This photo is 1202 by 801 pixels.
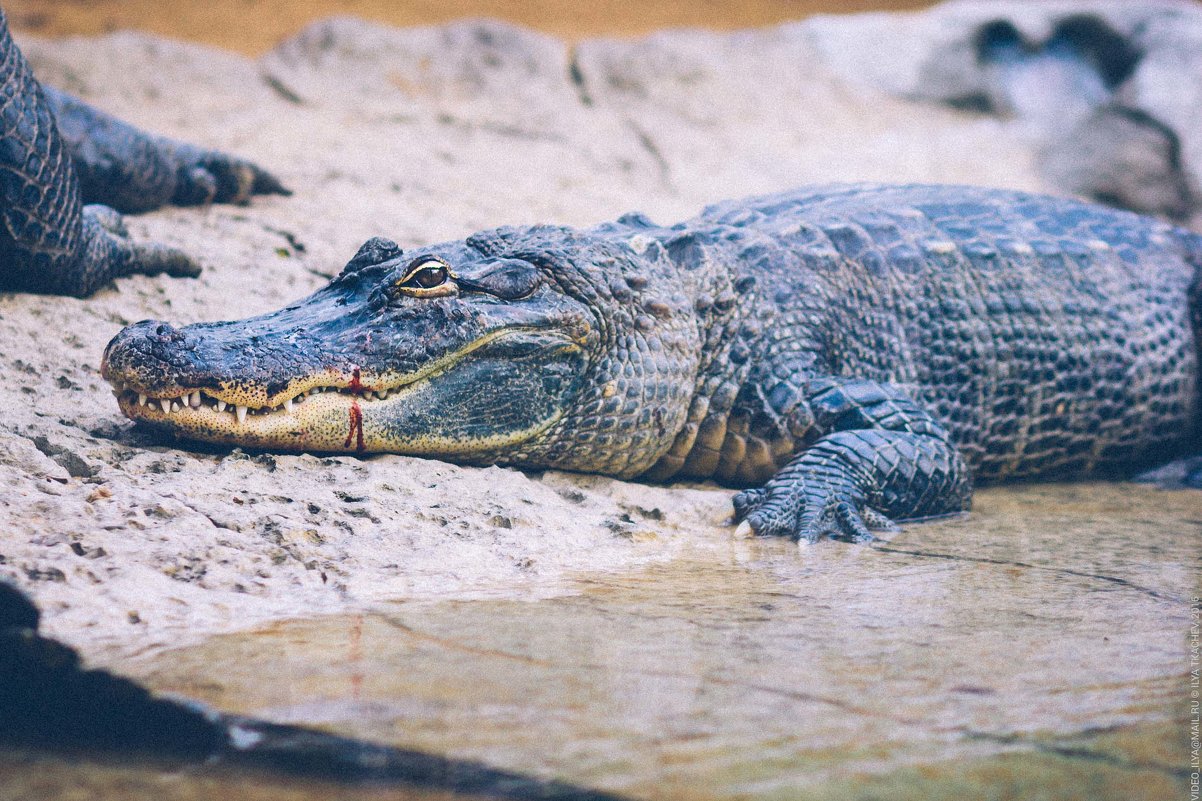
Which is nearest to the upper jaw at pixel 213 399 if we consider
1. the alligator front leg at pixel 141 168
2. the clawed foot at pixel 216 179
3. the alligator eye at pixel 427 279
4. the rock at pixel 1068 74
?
the alligator eye at pixel 427 279

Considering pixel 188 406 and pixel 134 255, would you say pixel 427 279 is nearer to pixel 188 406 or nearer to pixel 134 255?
pixel 188 406

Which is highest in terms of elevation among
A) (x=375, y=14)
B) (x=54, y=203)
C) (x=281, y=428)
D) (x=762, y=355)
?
(x=375, y=14)

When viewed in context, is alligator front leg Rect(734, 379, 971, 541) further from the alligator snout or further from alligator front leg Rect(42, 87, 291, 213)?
alligator front leg Rect(42, 87, 291, 213)

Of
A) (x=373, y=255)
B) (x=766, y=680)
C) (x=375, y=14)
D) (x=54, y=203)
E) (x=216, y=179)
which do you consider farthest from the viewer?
(x=375, y=14)

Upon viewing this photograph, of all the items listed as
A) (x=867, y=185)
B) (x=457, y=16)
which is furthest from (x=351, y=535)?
(x=457, y=16)

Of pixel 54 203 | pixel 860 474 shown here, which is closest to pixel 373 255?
pixel 54 203

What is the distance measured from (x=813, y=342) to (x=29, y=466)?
2.59 meters

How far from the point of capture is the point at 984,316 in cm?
443

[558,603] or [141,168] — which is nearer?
[558,603]

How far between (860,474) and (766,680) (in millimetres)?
1823

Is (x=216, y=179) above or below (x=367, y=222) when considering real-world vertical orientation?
above

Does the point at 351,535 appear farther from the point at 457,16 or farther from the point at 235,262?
the point at 457,16

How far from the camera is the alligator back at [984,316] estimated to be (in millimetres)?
4113

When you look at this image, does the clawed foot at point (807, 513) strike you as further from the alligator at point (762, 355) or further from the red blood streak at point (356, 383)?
the red blood streak at point (356, 383)
